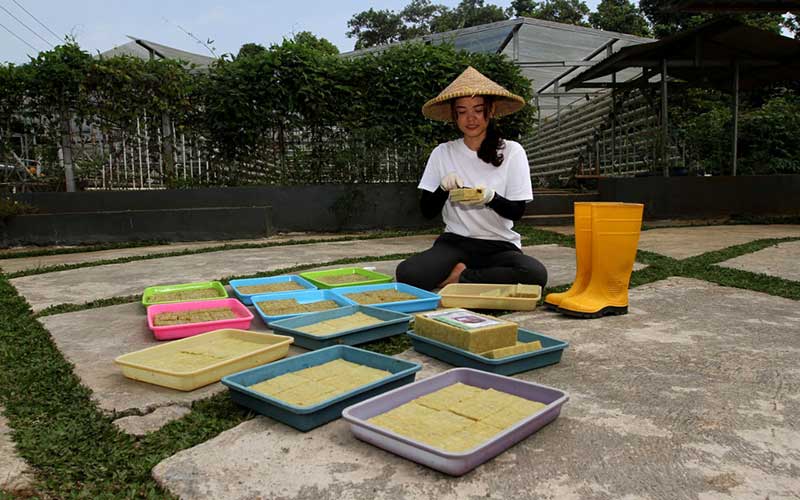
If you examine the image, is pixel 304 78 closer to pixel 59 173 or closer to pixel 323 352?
pixel 59 173

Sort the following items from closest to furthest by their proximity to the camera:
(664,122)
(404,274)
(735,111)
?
(404,274), (664,122), (735,111)

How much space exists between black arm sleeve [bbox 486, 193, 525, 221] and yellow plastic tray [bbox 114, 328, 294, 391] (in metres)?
1.52

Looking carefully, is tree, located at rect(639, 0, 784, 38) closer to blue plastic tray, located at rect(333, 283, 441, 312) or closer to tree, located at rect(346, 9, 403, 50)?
blue plastic tray, located at rect(333, 283, 441, 312)

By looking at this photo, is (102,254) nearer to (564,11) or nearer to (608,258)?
(608,258)

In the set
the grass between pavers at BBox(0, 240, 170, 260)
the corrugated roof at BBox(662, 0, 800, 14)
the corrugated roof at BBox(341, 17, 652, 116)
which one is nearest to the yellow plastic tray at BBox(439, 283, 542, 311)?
the grass between pavers at BBox(0, 240, 170, 260)

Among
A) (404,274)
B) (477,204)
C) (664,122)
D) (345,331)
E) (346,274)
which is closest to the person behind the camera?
(345,331)

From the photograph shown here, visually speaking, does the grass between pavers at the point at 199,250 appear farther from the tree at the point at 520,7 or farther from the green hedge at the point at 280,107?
the tree at the point at 520,7

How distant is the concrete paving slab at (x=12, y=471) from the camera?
127cm

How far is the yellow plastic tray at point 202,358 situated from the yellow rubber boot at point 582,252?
1391 millimetres

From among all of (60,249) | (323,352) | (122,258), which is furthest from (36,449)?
(60,249)

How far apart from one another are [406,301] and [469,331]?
867mm

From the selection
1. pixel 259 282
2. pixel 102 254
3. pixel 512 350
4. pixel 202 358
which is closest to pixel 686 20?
pixel 102 254

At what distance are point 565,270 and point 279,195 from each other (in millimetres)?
3891

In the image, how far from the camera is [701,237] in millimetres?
5742
